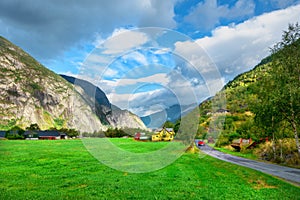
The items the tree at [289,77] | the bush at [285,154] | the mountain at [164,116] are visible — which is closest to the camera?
the mountain at [164,116]

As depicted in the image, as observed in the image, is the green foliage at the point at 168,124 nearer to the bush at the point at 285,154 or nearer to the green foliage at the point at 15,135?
the bush at the point at 285,154

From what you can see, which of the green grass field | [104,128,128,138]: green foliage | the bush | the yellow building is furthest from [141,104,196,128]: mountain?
the bush

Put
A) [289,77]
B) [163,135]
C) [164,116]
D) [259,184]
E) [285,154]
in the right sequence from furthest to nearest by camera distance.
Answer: [285,154], [289,77], [259,184], [163,135], [164,116]

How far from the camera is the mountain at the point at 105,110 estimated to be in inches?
522

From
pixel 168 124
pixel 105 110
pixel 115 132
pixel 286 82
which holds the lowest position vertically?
pixel 115 132

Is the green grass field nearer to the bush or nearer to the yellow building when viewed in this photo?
the yellow building

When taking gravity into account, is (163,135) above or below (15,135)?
below

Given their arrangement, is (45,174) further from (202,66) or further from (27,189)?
(202,66)

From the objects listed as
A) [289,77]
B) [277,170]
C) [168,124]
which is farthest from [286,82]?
[168,124]

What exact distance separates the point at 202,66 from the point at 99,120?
691 cm

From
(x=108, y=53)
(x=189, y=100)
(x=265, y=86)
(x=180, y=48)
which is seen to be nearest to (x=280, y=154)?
(x=265, y=86)

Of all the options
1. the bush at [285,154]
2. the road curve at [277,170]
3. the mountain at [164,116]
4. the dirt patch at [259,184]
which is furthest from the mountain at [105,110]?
the bush at [285,154]

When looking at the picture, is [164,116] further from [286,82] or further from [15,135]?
[15,135]

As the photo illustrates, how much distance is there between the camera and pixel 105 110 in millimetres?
14578
